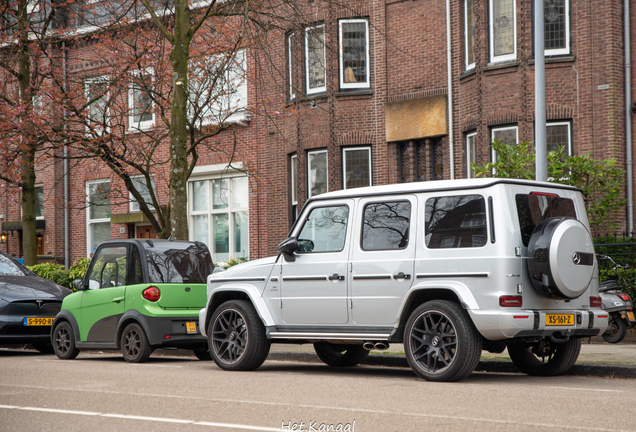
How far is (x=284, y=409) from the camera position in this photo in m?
6.66

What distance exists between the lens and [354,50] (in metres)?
22.2

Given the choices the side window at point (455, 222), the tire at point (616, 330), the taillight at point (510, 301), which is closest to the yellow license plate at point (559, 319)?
the taillight at point (510, 301)

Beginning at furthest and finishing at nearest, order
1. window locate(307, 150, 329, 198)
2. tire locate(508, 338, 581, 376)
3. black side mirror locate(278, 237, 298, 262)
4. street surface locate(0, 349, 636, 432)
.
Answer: window locate(307, 150, 329, 198), black side mirror locate(278, 237, 298, 262), tire locate(508, 338, 581, 376), street surface locate(0, 349, 636, 432)

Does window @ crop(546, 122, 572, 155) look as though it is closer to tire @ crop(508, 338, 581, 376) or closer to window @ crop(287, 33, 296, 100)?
window @ crop(287, 33, 296, 100)

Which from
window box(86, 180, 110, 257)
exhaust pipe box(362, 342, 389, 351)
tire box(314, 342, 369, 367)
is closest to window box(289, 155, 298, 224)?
window box(86, 180, 110, 257)

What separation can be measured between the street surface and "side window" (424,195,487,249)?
1.46 metres

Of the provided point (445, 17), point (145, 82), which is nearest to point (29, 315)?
point (145, 82)

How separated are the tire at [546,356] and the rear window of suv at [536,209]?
4.44 feet

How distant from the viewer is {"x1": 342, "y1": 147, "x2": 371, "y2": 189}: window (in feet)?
72.6

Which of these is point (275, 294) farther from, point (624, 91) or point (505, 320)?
point (624, 91)

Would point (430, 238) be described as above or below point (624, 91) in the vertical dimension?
below

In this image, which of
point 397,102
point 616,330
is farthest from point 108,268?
point 397,102

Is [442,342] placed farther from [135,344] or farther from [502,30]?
[502,30]

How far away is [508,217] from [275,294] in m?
3.08
